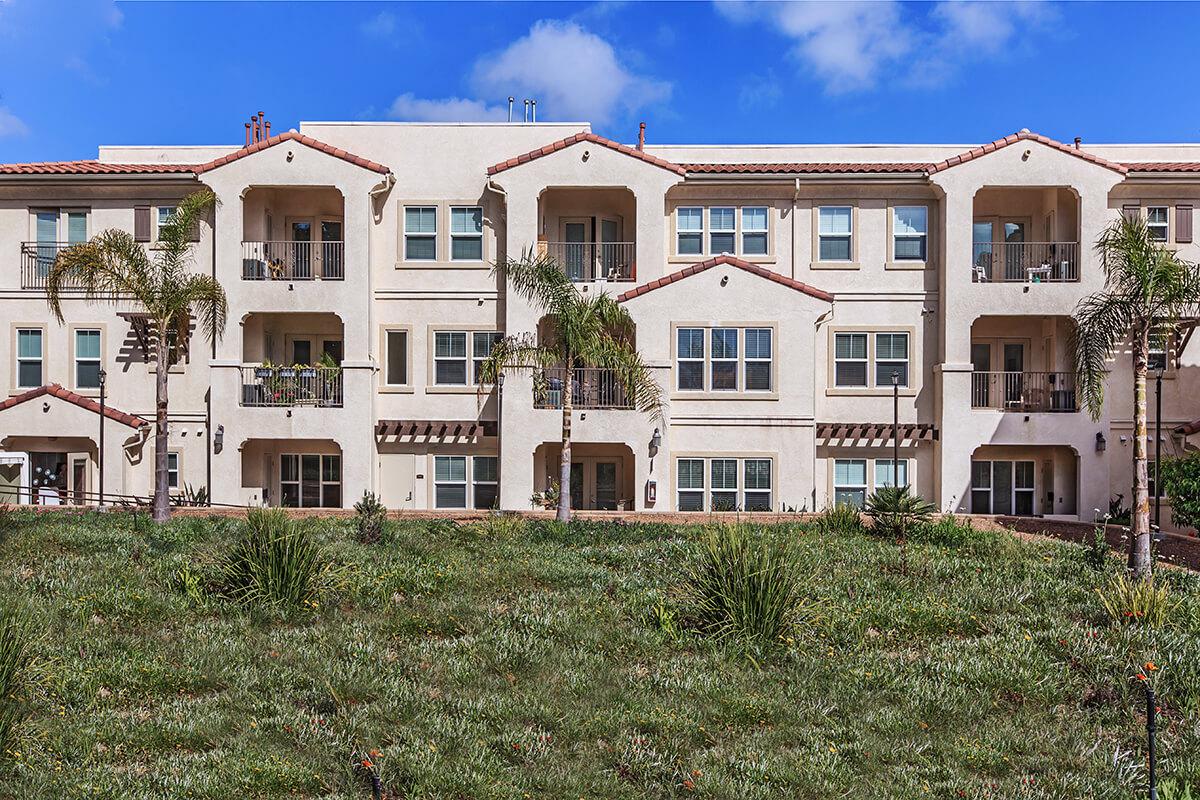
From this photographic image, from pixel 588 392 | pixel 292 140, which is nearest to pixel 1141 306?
pixel 588 392

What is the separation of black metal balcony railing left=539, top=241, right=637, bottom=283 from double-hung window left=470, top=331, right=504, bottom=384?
2.88m

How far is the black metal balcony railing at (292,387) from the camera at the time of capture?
924 inches

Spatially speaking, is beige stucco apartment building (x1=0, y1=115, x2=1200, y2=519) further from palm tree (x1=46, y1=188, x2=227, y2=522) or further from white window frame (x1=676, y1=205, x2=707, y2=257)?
palm tree (x1=46, y1=188, x2=227, y2=522)

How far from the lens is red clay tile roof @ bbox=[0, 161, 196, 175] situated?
78.1ft

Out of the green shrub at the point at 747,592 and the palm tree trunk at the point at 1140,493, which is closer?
the green shrub at the point at 747,592

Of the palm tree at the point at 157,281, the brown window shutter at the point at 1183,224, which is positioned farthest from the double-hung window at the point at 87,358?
the brown window shutter at the point at 1183,224

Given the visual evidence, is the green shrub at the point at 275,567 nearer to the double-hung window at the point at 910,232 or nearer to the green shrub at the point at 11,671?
the green shrub at the point at 11,671

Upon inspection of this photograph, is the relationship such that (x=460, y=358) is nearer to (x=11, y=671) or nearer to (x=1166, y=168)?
(x=11, y=671)

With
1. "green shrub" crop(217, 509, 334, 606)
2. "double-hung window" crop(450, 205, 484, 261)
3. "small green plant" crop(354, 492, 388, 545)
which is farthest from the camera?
"double-hung window" crop(450, 205, 484, 261)

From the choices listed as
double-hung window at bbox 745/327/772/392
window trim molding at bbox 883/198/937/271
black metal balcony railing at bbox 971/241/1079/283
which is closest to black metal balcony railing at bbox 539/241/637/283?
double-hung window at bbox 745/327/772/392

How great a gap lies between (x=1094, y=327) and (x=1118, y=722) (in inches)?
407

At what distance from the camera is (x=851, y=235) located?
2419 cm

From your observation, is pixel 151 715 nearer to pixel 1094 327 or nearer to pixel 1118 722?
pixel 1118 722

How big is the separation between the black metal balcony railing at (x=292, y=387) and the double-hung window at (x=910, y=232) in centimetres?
1639
